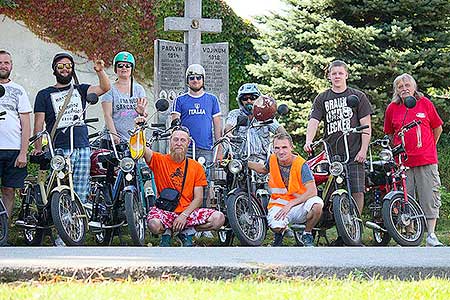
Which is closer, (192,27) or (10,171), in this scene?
(10,171)

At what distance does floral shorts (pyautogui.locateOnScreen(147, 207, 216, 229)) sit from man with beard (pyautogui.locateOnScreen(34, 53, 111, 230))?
715 mm

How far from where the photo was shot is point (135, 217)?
25.6ft

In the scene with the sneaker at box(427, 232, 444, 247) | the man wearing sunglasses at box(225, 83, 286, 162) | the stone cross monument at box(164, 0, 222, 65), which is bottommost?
the sneaker at box(427, 232, 444, 247)

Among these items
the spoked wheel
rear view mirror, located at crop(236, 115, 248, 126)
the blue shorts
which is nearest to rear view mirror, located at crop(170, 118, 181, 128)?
rear view mirror, located at crop(236, 115, 248, 126)

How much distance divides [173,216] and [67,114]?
4.34 feet

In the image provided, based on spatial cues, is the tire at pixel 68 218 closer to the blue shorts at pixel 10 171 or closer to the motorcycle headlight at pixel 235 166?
the blue shorts at pixel 10 171

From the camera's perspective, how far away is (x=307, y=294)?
473 cm

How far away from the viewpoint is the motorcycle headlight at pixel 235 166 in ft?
27.2

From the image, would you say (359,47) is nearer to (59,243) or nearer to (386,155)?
(386,155)

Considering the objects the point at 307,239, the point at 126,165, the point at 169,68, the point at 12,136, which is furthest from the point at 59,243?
the point at 169,68

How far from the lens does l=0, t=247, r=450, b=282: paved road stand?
5.25 m

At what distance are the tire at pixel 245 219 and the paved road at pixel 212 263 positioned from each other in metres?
1.31

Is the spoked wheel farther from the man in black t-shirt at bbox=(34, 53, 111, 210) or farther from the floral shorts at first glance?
the floral shorts

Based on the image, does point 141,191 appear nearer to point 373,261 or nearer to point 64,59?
point 64,59
